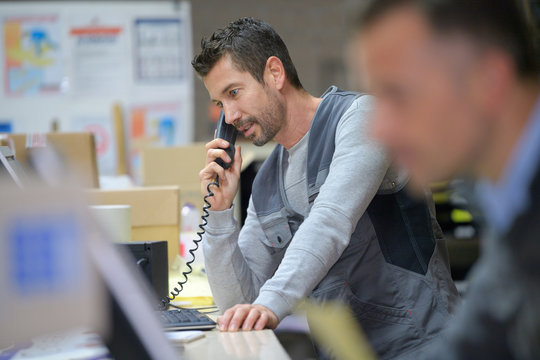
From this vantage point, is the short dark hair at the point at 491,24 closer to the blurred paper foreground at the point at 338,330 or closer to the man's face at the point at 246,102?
the blurred paper foreground at the point at 338,330

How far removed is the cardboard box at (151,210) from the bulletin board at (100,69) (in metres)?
2.52

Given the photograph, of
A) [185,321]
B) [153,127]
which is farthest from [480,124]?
[153,127]

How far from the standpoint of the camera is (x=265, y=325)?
129 cm

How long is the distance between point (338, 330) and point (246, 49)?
0.82 meters

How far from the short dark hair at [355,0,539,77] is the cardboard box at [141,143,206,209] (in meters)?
2.53

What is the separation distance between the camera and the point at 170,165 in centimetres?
316

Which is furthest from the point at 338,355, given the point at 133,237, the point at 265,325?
the point at 133,237

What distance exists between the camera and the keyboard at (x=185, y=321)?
1.33 metres

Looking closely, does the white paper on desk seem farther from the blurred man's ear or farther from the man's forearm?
the blurred man's ear

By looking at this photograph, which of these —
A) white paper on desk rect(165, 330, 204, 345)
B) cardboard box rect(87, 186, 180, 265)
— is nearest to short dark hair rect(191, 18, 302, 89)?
cardboard box rect(87, 186, 180, 265)

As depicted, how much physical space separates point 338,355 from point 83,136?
4.85ft

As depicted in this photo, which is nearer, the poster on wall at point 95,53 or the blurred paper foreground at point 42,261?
the blurred paper foreground at point 42,261

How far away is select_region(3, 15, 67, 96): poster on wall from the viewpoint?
482 cm

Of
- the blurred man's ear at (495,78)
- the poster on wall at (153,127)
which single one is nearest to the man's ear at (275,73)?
the blurred man's ear at (495,78)
